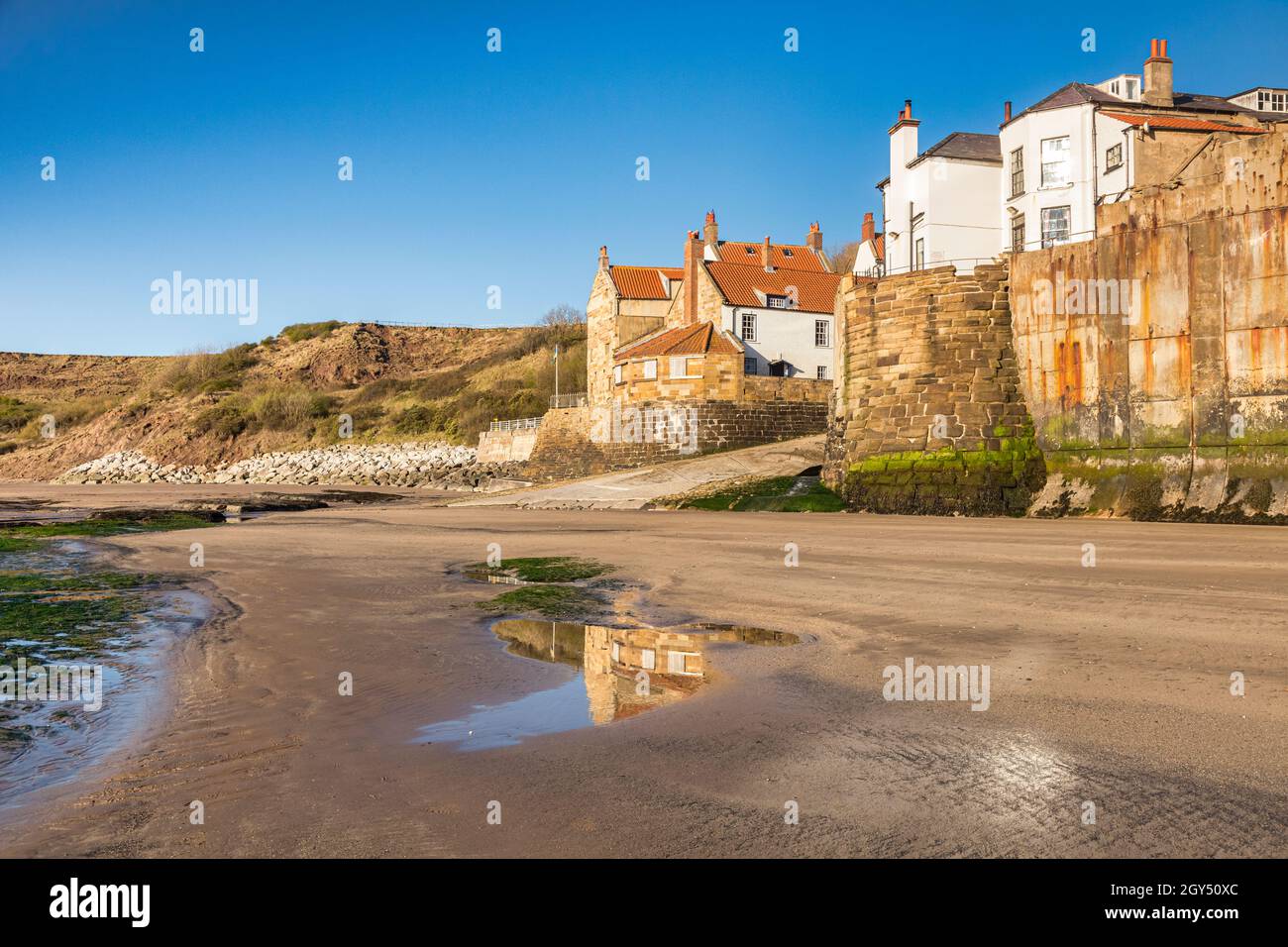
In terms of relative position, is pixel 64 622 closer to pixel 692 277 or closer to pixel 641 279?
pixel 692 277


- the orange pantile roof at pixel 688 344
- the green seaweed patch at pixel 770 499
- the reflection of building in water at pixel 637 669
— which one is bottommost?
the reflection of building in water at pixel 637 669

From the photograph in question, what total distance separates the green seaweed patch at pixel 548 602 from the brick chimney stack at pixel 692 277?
37.9 meters

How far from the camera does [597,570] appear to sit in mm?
16141

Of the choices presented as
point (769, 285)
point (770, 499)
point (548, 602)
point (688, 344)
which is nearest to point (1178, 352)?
point (770, 499)

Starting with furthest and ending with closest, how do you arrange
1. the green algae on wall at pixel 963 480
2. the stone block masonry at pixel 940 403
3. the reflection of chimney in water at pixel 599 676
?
1. the stone block masonry at pixel 940 403
2. the green algae on wall at pixel 963 480
3. the reflection of chimney in water at pixel 599 676

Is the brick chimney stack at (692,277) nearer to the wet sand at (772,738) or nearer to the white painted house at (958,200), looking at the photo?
the white painted house at (958,200)

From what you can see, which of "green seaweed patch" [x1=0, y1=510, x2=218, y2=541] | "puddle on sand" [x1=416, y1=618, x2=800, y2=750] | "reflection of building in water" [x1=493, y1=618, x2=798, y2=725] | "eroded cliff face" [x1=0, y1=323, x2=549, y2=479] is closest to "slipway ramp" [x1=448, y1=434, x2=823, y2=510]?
"green seaweed patch" [x1=0, y1=510, x2=218, y2=541]

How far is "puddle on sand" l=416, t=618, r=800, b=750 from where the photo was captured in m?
6.81

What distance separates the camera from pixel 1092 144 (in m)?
34.9

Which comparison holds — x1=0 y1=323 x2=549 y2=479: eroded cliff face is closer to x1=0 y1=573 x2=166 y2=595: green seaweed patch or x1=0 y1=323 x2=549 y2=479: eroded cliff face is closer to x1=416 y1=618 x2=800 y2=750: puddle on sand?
x1=0 y1=573 x2=166 y2=595: green seaweed patch

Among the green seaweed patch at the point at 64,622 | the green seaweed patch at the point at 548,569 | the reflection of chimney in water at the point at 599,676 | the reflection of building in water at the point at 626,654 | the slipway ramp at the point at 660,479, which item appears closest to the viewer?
the reflection of chimney in water at the point at 599,676

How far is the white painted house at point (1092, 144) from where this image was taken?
33.5 metres

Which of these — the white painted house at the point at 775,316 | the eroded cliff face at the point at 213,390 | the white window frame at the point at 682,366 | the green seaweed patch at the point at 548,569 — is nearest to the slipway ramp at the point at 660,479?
the white window frame at the point at 682,366
